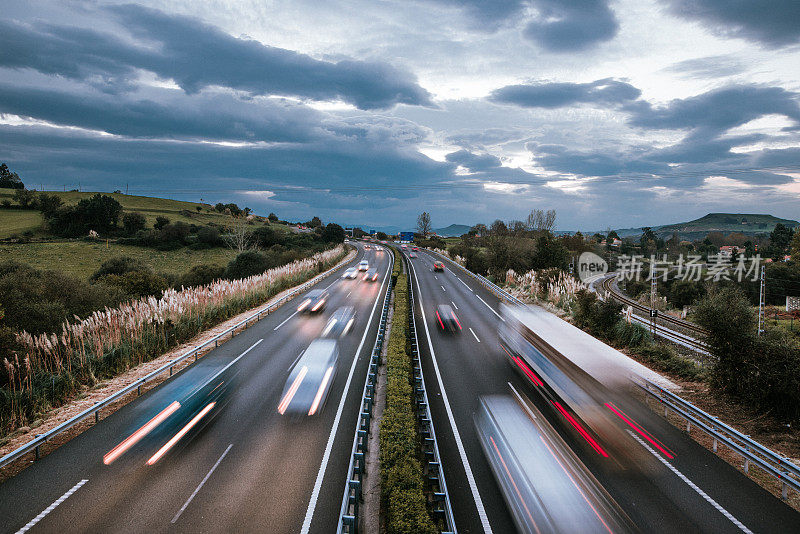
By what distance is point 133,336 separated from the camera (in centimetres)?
1570

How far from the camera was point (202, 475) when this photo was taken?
814 cm

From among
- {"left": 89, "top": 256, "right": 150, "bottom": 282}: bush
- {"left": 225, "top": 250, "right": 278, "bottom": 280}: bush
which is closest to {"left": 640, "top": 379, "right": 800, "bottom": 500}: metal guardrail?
{"left": 89, "top": 256, "right": 150, "bottom": 282}: bush

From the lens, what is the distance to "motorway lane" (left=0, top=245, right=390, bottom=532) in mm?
6863

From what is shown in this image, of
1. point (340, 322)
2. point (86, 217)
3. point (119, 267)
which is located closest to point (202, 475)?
point (340, 322)

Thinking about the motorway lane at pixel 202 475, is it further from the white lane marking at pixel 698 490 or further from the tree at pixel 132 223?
the tree at pixel 132 223

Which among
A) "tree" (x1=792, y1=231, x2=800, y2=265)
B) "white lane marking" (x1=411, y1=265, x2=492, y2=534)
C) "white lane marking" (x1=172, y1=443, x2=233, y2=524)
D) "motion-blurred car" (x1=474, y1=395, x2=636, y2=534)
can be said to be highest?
"tree" (x1=792, y1=231, x2=800, y2=265)

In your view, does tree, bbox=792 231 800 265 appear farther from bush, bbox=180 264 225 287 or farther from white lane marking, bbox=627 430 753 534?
bush, bbox=180 264 225 287

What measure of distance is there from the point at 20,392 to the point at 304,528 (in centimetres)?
1035

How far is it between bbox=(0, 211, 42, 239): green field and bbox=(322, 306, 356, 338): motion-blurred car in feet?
196

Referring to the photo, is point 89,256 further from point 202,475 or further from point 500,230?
point 500,230

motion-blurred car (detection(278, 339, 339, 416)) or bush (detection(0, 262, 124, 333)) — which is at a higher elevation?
bush (detection(0, 262, 124, 333))

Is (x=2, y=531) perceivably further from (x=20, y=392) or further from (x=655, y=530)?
(x=655, y=530)

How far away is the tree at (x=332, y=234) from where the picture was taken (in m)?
90.5

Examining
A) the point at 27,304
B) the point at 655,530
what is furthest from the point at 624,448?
the point at 27,304
